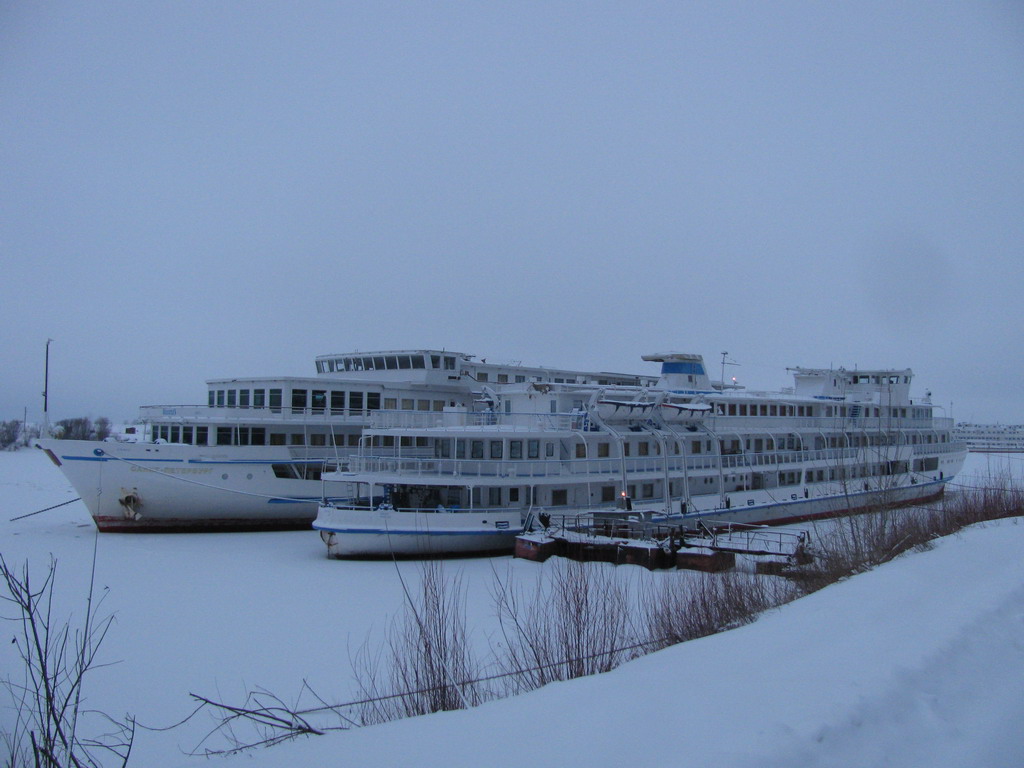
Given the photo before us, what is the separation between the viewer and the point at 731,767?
558cm

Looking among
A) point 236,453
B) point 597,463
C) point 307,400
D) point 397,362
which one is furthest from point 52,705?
point 397,362

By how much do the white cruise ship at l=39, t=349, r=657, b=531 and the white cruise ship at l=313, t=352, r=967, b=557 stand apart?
1.81m

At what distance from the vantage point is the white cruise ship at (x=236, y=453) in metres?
29.9

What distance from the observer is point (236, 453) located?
3181 cm

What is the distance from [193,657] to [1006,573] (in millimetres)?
14174

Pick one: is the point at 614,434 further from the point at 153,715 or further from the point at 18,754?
the point at 18,754

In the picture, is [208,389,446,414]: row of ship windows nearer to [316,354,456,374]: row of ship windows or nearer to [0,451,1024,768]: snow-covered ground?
[316,354,456,374]: row of ship windows

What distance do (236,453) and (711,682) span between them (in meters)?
28.3

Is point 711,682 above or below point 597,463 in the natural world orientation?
below

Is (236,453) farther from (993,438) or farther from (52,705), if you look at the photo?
(993,438)

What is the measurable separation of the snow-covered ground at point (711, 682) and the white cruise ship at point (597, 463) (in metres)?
5.44

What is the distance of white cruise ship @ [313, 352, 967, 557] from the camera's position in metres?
24.7

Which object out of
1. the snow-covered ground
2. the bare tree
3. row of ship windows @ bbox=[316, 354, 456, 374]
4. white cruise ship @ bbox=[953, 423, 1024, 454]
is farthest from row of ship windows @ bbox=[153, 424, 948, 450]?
white cruise ship @ bbox=[953, 423, 1024, 454]

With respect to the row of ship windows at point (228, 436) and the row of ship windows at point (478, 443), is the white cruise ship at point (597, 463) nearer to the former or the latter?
the row of ship windows at point (478, 443)
